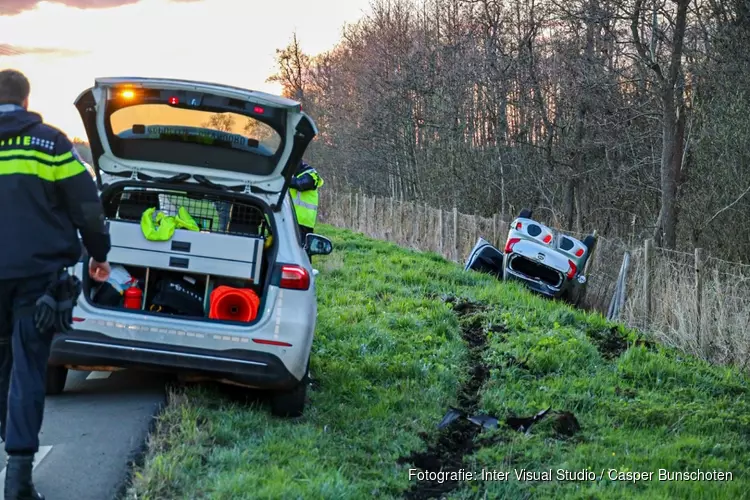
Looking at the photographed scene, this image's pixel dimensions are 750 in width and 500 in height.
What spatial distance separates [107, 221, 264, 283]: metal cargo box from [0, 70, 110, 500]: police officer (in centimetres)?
159

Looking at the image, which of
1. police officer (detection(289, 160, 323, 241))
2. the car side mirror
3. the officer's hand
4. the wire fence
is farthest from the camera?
police officer (detection(289, 160, 323, 241))

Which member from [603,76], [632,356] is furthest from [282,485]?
[603,76]

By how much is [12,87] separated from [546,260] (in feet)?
32.0

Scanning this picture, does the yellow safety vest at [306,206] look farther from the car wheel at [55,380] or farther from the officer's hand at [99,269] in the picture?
the officer's hand at [99,269]

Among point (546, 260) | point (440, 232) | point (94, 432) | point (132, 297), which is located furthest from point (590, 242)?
point (94, 432)

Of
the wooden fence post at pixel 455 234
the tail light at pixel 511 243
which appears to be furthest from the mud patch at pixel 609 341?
the wooden fence post at pixel 455 234

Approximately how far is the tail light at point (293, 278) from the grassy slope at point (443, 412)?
0.94 m

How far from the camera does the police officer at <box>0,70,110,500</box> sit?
13.4 ft

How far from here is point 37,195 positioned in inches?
163

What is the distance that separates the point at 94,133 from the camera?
Answer: 233 inches

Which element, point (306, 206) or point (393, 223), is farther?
point (393, 223)

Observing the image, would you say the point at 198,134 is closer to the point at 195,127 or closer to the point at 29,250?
the point at 195,127

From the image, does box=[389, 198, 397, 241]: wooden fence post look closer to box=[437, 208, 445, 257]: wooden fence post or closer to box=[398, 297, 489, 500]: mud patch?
box=[437, 208, 445, 257]: wooden fence post

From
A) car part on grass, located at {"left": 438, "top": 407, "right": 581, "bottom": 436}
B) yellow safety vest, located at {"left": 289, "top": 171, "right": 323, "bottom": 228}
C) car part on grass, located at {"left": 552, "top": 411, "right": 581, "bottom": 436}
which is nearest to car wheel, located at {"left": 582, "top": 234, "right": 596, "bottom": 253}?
yellow safety vest, located at {"left": 289, "top": 171, "right": 323, "bottom": 228}
